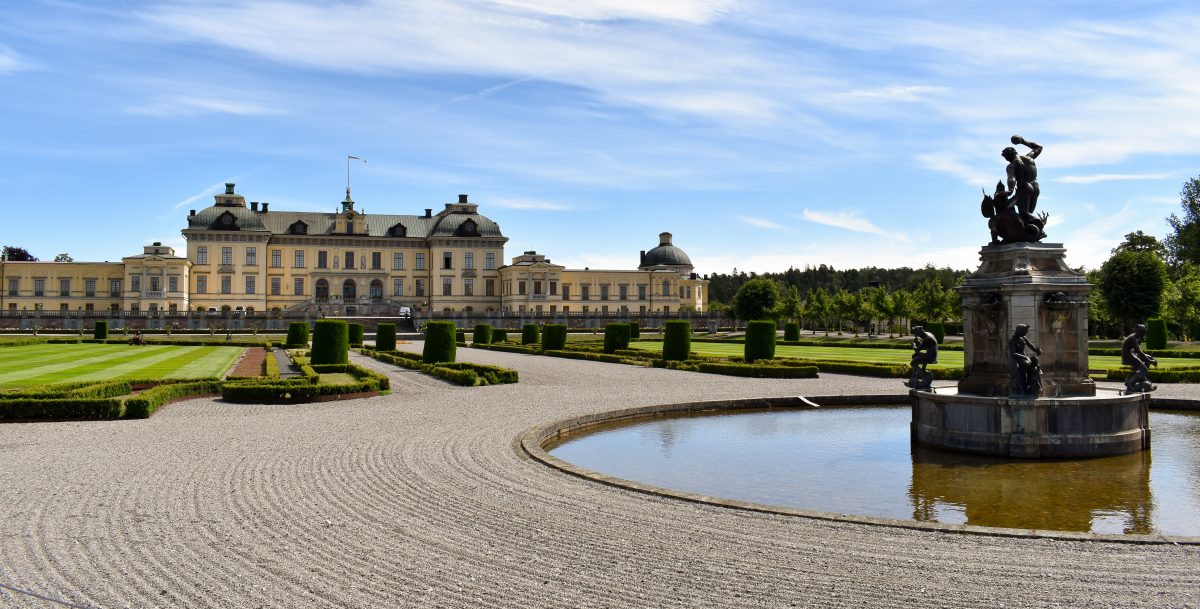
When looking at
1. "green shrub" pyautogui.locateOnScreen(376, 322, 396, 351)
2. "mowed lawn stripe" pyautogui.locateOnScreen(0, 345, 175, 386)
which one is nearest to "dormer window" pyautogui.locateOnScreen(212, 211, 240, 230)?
"green shrub" pyautogui.locateOnScreen(376, 322, 396, 351)

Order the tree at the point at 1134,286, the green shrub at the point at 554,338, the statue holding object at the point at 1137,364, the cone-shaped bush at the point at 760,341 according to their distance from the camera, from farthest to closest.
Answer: the tree at the point at 1134,286
the green shrub at the point at 554,338
the cone-shaped bush at the point at 760,341
the statue holding object at the point at 1137,364

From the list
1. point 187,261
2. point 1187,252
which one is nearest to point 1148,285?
point 1187,252

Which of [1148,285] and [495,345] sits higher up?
[1148,285]

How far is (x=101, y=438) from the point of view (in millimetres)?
13031

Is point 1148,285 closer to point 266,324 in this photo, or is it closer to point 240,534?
point 240,534

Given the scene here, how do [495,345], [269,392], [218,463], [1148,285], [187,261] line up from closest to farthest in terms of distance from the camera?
[218,463], [269,392], [495,345], [1148,285], [187,261]

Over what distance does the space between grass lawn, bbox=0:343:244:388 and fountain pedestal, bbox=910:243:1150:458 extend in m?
19.0

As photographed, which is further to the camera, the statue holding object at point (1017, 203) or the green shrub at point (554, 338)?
the green shrub at point (554, 338)

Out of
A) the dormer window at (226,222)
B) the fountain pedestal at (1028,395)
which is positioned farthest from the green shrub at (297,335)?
the dormer window at (226,222)

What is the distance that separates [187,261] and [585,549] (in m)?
84.3

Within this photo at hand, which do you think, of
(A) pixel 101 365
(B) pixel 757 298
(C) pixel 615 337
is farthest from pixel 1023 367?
(B) pixel 757 298

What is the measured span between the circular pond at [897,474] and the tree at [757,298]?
208 feet

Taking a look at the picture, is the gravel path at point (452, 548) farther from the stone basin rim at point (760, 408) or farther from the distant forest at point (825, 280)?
the distant forest at point (825, 280)

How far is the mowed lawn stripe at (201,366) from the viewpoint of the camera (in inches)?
949
